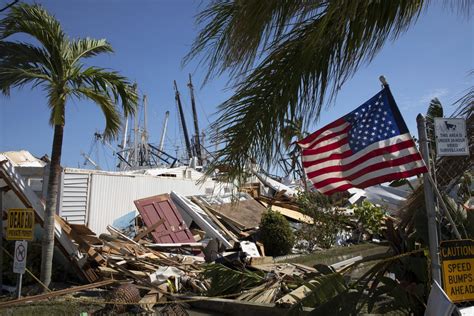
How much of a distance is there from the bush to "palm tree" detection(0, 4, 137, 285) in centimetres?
706

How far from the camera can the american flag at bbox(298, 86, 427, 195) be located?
4582mm

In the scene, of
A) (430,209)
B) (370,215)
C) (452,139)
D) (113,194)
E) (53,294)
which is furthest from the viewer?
(370,215)

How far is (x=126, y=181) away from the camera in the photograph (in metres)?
15.8

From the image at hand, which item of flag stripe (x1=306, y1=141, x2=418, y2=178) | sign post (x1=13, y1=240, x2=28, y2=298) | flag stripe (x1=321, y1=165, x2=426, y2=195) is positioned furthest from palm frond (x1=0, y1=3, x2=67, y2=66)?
flag stripe (x1=321, y1=165, x2=426, y2=195)

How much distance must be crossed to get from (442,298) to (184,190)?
1556cm

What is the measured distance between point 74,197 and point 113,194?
1.55 meters

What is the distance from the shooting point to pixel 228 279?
7941mm

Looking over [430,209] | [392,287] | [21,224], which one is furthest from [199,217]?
[430,209]

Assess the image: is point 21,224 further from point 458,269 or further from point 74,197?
point 458,269

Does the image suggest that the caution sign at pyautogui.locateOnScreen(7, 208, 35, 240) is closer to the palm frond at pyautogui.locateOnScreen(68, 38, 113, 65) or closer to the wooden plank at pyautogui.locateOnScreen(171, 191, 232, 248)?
the palm frond at pyautogui.locateOnScreen(68, 38, 113, 65)

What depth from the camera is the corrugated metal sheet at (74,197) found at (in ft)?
45.3

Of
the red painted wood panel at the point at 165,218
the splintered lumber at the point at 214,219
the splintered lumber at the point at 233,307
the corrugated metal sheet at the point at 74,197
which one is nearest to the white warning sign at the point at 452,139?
the splintered lumber at the point at 233,307

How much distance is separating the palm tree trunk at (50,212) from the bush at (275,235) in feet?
24.2

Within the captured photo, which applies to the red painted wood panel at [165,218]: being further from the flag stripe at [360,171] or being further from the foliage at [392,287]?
the flag stripe at [360,171]
